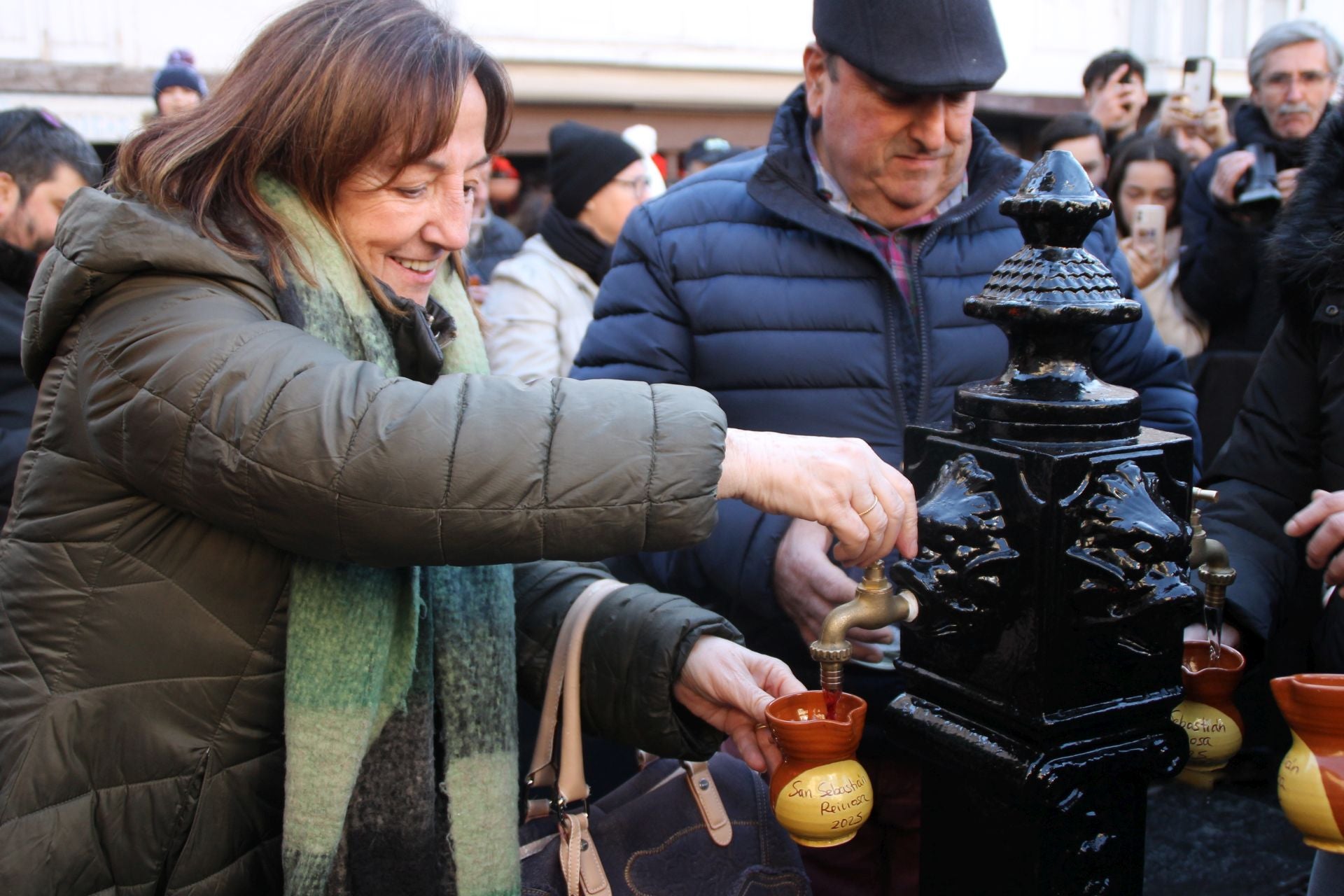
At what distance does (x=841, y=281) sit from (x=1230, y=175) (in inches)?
98.4

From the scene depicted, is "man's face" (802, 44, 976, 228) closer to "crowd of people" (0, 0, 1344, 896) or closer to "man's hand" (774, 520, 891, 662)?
"crowd of people" (0, 0, 1344, 896)

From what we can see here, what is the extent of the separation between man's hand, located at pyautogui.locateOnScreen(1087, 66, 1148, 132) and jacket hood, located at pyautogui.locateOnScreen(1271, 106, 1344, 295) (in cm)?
349

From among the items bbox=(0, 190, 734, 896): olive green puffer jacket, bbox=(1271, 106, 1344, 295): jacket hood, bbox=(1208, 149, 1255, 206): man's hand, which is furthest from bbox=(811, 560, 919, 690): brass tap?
bbox=(1208, 149, 1255, 206): man's hand

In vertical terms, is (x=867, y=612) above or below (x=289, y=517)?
below

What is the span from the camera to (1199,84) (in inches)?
202

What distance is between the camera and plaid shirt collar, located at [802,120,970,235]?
2.11 m

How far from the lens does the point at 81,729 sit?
138 cm

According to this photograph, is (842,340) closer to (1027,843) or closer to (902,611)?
(902,611)

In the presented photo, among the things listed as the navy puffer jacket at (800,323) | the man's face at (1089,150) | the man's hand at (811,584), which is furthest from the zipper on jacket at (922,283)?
the man's face at (1089,150)

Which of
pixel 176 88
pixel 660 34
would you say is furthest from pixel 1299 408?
pixel 660 34

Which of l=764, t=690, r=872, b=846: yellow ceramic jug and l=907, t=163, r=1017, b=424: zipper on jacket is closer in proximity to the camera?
l=764, t=690, r=872, b=846: yellow ceramic jug

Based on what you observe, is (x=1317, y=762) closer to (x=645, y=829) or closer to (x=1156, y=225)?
(x=645, y=829)

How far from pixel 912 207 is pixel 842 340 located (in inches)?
10.4

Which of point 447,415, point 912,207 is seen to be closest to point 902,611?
point 447,415
